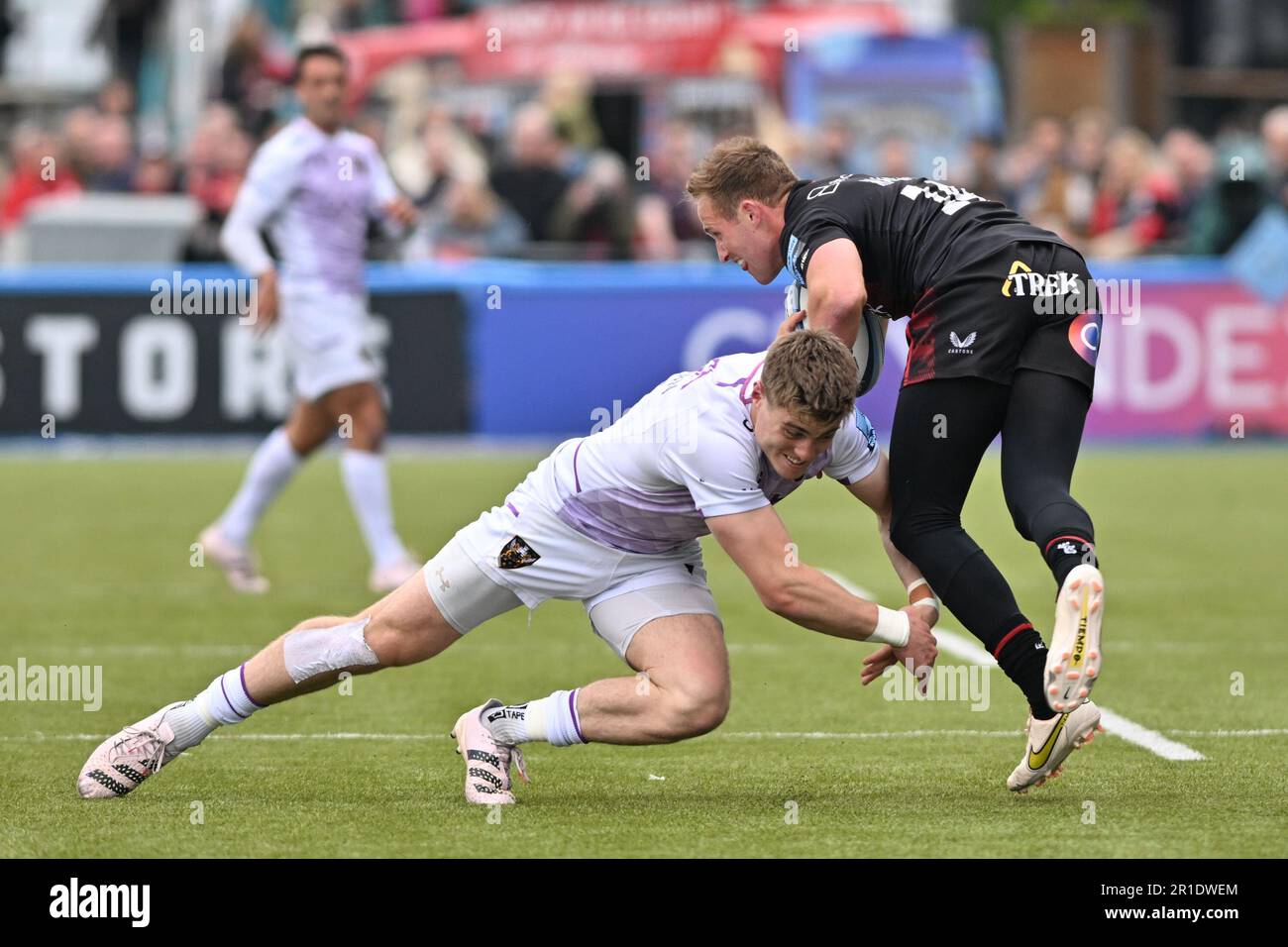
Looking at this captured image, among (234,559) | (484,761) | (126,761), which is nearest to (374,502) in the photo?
(234,559)

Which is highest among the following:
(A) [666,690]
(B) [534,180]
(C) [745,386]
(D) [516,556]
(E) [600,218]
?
(B) [534,180]

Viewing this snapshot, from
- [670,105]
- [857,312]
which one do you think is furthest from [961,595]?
[670,105]

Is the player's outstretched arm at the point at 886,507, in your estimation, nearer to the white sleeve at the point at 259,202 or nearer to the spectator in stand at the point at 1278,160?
the white sleeve at the point at 259,202

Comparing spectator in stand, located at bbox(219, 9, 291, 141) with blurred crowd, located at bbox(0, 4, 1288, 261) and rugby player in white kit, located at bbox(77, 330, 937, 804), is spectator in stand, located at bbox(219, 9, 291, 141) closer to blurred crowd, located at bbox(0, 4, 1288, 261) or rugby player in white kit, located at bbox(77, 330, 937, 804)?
blurred crowd, located at bbox(0, 4, 1288, 261)

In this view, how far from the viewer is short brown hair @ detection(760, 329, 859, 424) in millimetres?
5719

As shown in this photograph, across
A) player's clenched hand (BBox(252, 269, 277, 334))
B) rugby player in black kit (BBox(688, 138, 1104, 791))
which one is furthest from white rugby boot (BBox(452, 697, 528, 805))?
player's clenched hand (BBox(252, 269, 277, 334))

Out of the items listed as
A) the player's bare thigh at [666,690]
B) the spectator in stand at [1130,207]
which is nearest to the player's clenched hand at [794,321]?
the player's bare thigh at [666,690]

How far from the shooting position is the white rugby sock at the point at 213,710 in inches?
250

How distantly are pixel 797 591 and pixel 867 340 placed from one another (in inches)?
43.7

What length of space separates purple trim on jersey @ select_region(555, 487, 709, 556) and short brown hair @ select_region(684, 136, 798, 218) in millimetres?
939

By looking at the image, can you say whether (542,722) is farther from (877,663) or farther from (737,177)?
(737,177)

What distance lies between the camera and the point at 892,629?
19.4 ft

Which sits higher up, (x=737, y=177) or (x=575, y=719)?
(x=737, y=177)

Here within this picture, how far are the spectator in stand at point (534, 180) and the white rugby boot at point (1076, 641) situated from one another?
15260mm
